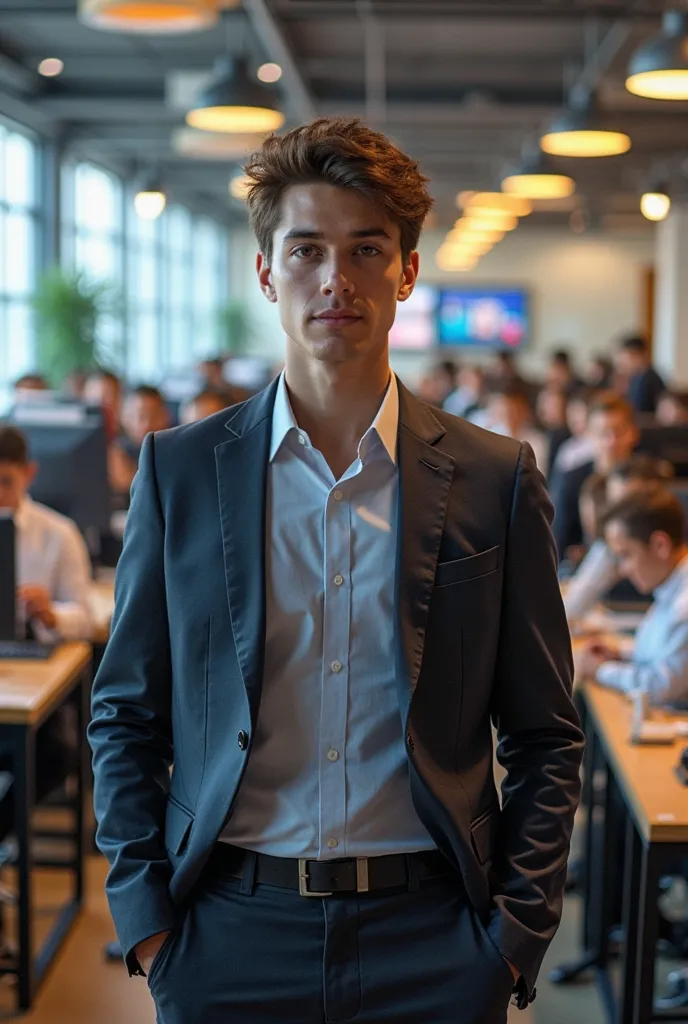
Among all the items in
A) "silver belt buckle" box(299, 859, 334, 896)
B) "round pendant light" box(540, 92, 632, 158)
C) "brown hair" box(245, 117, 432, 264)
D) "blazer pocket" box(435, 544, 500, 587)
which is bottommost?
"silver belt buckle" box(299, 859, 334, 896)

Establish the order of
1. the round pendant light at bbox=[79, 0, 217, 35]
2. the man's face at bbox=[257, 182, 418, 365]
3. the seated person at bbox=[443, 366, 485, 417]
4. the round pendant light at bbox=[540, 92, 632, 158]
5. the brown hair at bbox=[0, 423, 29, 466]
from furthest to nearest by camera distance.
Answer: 1. the seated person at bbox=[443, 366, 485, 417]
2. the round pendant light at bbox=[540, 92, 632, 158]
3. the round pendant light at bbox=[79, 0, 217, 35]
4. the brown hair at bbox=[0, 423, 29, 466]
5. the man's face at bbox=[257, 182, 418, 365]

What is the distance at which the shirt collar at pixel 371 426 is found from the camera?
169cm

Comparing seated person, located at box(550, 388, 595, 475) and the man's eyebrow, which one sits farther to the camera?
seated person, located at box(550, 388, 595, 475)

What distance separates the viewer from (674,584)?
351 centimetres

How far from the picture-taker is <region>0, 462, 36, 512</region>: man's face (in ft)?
12.9

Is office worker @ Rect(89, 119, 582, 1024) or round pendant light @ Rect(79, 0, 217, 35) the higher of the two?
round pendant light @ Rect(79, 0, 217, 35)

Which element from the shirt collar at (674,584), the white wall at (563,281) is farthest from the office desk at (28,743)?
the white wall at (563,281)

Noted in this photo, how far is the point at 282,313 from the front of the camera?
1.65 m

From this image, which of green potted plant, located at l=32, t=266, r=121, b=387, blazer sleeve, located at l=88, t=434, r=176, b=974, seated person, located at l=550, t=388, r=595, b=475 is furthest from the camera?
green potted plant, located at l=32, t=266, r=121, b=387

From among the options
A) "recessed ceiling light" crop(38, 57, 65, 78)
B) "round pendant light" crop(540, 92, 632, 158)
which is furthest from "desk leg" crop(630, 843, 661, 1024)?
"recessed ceiling light" crop(38, 57, 65, 78)

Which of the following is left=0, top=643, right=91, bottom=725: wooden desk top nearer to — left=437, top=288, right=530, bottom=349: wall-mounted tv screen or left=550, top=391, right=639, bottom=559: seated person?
left=550, top=391, right=639, bottom=559: seated person

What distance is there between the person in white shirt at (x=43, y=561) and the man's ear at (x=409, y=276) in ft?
7.79

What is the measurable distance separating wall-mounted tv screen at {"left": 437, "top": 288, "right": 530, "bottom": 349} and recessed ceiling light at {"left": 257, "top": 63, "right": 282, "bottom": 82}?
12823mm

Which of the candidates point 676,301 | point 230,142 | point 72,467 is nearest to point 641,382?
point 230,142
